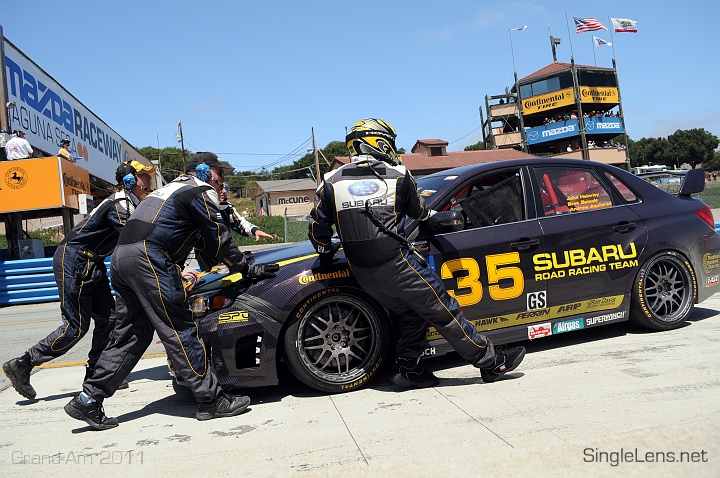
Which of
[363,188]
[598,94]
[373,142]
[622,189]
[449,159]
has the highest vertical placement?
A: [598,94]

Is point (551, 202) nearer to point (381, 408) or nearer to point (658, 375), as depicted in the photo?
point (658, 375)

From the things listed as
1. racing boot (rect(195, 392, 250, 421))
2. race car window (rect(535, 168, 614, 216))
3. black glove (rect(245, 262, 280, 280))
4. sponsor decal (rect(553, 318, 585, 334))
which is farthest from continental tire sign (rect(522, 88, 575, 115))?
racing boot (rect(195, 392, 250, 421))

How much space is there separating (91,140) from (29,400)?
19.5 m

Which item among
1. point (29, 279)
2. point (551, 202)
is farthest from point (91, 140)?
point (551, 202)

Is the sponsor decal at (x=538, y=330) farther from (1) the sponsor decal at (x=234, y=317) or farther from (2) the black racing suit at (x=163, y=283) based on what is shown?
(2) the black racing suit at (x=163, y=283)

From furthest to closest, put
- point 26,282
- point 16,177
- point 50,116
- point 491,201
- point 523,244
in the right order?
point 50,116, point 16,177, point 26,282, point 491,201, point 523,244

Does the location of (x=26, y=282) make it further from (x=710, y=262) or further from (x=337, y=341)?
(x=710, y=262)

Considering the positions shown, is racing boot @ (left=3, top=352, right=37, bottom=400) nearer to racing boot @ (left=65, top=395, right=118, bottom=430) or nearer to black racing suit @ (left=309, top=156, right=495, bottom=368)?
racing boot @ (left=65, top=395, right=118, bottom=430)

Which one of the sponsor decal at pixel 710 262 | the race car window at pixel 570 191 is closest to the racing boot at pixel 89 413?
the race car window at pixel 570 191

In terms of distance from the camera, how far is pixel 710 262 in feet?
18.6

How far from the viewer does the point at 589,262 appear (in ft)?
16.6

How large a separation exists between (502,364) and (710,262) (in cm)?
263

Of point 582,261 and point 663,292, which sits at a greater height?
point 582,261

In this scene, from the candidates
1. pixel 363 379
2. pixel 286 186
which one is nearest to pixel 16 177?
pixel 363 379
